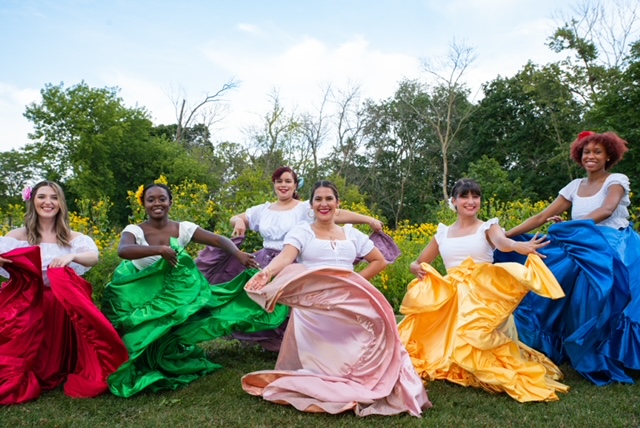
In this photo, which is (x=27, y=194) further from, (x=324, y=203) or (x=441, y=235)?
(x=441, y=235)

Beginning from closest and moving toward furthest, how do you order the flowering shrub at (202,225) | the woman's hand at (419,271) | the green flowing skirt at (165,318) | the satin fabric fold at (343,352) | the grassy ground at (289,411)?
1. the grassy ground at (289,411)
2. the satin fabric fold at (343,352)
3. the green flowing skirt at (165,318)
4. the woman's hand at (419,271)
5. the flowering shrub at (202,225)

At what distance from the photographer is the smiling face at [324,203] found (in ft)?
15.8

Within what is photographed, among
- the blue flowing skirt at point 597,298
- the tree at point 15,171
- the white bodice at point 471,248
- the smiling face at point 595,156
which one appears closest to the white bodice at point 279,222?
the white bodice at point 471,248

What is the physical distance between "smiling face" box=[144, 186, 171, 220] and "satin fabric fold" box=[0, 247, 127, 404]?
2.86 ft

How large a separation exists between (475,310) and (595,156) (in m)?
2.02

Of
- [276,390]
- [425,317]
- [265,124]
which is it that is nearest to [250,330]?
[276,390]

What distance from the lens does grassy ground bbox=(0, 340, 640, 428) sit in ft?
13.0

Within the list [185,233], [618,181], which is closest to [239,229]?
[185,233]

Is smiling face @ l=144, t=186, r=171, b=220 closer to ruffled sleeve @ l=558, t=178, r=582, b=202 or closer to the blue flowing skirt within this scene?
the blue flowing skirt

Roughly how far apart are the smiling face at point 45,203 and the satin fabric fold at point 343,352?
2.26 metres

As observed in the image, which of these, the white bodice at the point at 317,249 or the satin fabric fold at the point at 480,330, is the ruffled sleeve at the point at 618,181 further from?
the white bodice at the point at 317,249

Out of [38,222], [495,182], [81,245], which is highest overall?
[495,182]

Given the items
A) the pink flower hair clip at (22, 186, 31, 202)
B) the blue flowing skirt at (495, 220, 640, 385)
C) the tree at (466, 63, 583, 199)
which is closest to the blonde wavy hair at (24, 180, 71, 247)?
the pink flower hair clip at (22, 186, 31, 202)

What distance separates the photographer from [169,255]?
477cm
